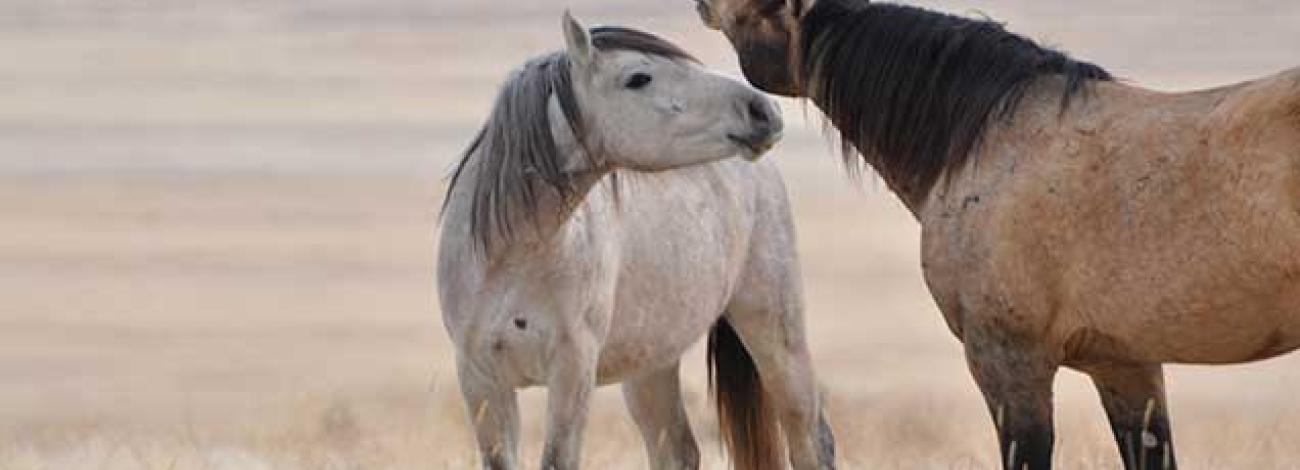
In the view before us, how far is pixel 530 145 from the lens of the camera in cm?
823

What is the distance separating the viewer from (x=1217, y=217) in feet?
21.0

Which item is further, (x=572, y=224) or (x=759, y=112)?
(x=572, y=224)

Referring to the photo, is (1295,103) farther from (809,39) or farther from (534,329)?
(534,329)

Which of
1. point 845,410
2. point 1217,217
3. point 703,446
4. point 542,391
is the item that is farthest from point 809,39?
point 542,391

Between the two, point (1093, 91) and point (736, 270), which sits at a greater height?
point (1093, 91)

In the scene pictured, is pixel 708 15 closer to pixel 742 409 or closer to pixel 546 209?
pixel 546 209

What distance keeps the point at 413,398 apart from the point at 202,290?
958cm

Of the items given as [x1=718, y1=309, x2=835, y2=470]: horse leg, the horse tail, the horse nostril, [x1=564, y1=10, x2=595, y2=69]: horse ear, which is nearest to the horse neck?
[x1=564, y1=10, x2=595, y2=69]: horse ear

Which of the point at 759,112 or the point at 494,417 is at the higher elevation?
the point at 759,112

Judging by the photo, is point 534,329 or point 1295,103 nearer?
point 1295,103

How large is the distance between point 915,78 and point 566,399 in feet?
5.28

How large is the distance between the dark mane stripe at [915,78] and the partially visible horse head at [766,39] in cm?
6

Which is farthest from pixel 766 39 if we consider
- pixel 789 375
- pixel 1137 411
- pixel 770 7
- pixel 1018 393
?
pixel 789 375

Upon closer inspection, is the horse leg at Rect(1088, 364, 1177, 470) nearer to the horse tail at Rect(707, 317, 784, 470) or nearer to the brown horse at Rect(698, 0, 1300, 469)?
the brown horse at Rect(698, 0, 1300, 469)
